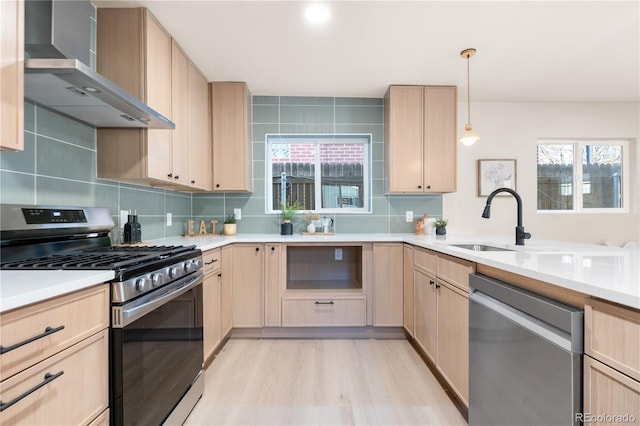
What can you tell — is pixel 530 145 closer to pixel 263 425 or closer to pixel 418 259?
pixel 418 259

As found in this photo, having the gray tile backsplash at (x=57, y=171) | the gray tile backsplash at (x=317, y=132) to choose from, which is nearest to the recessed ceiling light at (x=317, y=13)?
the gray tile backsplash at (x=317, y=132)

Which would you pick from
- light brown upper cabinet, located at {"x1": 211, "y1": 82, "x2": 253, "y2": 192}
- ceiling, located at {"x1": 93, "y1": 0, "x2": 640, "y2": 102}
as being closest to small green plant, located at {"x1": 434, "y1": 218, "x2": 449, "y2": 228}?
ceiling, located at {"x1": 93, "y1": 0, "x2": 640, "y2": 102}

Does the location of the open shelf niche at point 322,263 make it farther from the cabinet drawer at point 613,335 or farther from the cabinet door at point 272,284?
the cabinet drawer at point 613,335

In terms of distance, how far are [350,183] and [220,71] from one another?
1.72m

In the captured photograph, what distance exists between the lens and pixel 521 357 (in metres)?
1.11

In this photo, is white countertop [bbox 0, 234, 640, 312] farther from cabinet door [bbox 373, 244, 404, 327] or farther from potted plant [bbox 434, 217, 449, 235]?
potted plant [bbox 434, 217, 449, 235]

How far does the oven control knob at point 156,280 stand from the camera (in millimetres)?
1290

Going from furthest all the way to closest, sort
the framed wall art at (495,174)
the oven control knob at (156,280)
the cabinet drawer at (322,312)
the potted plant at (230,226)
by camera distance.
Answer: the framed wall art at (495,174) < the potted plant at (230,226) < the cabinet drawer at (322,312) < the oven control knob at (156,280)

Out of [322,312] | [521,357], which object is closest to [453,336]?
[521,357]

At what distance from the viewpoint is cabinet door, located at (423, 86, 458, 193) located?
2.98 meters

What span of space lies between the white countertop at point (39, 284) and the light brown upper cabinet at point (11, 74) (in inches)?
18.6

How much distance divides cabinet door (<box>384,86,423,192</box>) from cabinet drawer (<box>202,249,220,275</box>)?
177cm

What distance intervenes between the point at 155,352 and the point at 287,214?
1.96m

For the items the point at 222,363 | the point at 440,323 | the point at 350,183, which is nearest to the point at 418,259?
the point at 440,323
